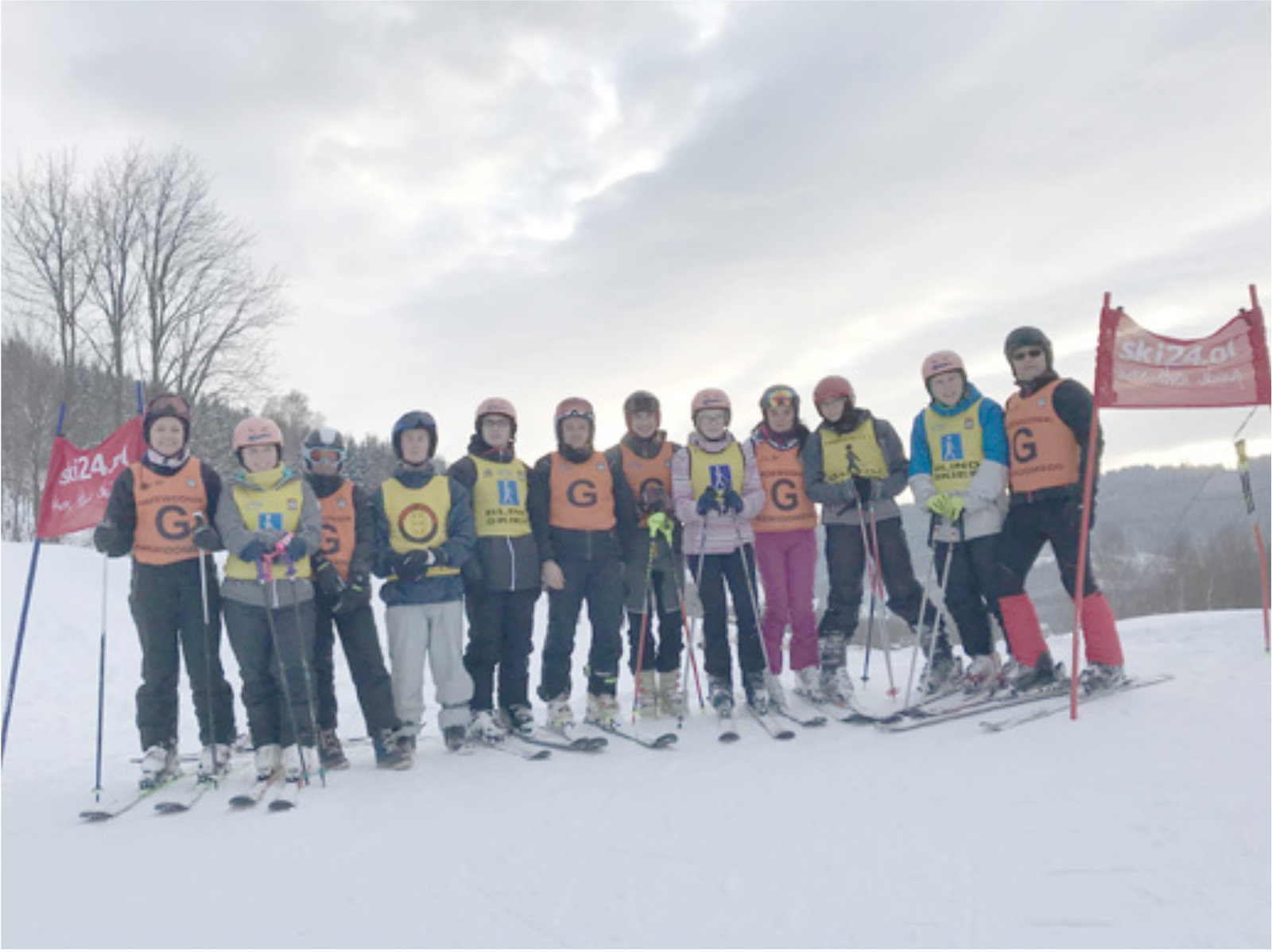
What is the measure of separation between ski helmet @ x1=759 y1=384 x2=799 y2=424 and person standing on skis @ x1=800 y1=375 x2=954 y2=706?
0.18m

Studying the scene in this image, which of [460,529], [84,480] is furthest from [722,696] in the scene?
[84,480]

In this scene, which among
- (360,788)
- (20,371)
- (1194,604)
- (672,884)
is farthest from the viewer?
(1194,604)

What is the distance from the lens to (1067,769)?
420 cm

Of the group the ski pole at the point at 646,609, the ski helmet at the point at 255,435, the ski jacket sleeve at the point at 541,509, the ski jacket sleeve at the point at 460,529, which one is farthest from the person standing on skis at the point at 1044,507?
the ski helmet at the point at 255,435

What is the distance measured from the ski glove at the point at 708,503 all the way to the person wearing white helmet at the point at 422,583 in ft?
5.17

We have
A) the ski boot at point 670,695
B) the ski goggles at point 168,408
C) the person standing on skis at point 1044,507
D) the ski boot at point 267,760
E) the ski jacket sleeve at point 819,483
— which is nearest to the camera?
the ski boot at point 267,760

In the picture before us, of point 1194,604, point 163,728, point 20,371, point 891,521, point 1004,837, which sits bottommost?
point 1194,604

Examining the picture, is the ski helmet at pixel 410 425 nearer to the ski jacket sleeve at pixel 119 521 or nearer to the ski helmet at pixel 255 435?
the ski helmet at pixel 255 435

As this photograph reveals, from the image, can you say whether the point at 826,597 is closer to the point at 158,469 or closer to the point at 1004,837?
the point at 1004,837

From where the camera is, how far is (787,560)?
630 centimetres

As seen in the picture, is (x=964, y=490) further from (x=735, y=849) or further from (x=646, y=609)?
(x=735, y=849)

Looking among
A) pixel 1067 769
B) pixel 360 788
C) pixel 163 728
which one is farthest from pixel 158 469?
pixel 1067 769

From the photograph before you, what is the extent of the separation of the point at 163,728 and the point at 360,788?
1.36 metres

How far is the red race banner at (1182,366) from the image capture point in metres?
5.46
